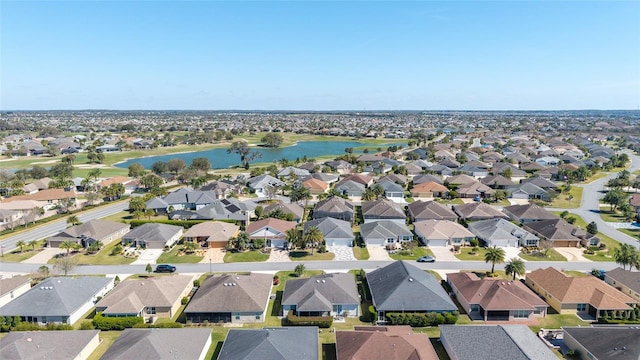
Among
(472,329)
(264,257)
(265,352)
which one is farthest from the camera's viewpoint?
(264,257)

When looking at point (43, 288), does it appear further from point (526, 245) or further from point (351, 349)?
point (526, 245)

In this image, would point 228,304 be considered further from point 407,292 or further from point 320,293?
point 407,292

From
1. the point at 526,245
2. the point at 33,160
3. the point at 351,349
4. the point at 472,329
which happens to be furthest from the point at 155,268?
the point at 33,160

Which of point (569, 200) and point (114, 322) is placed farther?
point (569, 200)

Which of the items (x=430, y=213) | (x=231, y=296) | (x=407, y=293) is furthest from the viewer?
(x=430, y=213)

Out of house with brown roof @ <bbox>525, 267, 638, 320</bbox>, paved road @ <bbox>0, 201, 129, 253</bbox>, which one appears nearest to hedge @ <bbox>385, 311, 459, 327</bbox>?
house with brown roof @ <bbox>525, 267, 638, 320</bbox>

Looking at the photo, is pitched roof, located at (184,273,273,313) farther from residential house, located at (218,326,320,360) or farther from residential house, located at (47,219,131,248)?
residential house, located at (47,219,131,248)

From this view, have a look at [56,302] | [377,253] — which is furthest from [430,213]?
[56,302]
